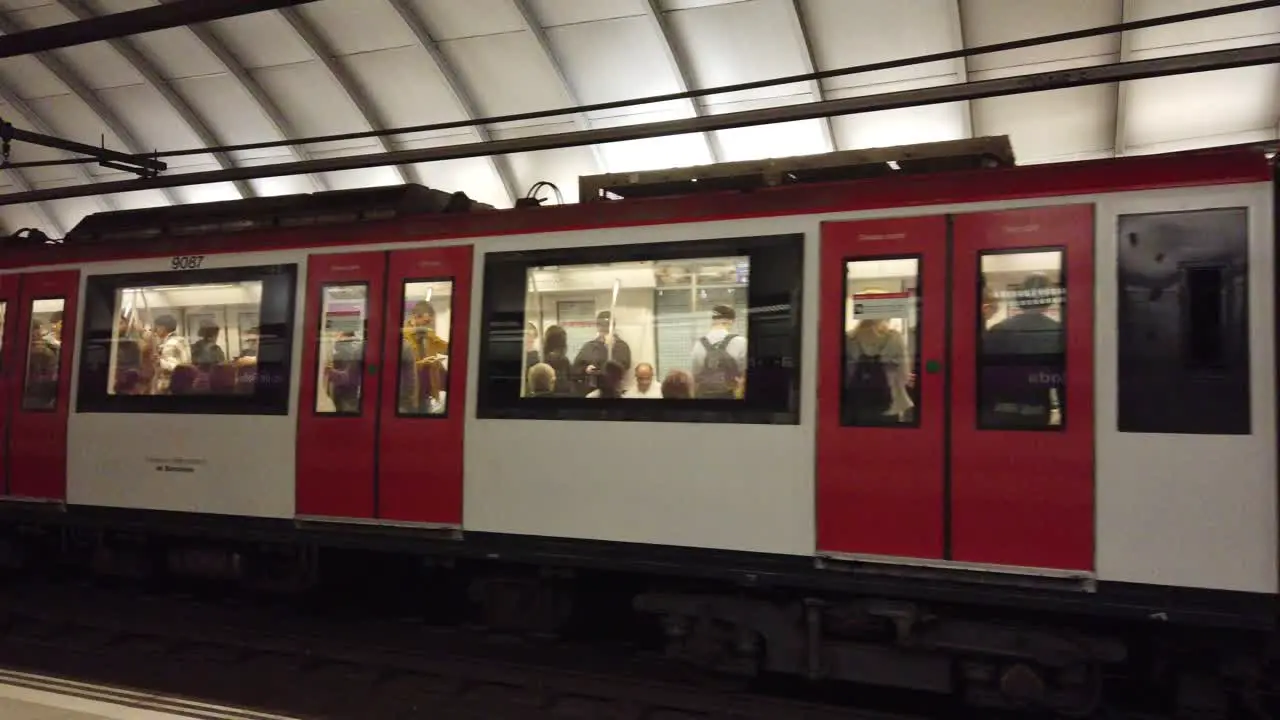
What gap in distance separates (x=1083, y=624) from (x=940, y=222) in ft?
7.91

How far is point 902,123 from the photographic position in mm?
13383

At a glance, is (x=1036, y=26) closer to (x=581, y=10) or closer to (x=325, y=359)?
(x=581, y=10)

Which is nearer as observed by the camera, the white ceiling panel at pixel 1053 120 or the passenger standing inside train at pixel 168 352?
the passenger standing inside train at pixel 168 352

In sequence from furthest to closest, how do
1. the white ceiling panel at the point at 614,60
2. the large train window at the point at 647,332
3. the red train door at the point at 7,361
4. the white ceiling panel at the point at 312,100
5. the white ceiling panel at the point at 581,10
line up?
the white ceiling panel at the point at 312,100 → the white ceiling panel at the point at 614,60 → the white ceiling panel at the point at 581,10 → the red train door at the point at 7,361 → the large train window at the point at 647,332

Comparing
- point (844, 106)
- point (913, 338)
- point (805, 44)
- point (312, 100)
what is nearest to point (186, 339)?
point (844, 106)

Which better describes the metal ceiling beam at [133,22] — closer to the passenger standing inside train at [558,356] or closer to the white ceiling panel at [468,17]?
the passenger standing inside train at [558,356]

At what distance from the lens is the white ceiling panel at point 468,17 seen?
13734 millimetres

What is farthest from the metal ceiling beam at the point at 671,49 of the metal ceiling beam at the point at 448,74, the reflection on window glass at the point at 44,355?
the reflection on window glass at the point at 44,355

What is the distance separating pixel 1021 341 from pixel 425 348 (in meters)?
3.99

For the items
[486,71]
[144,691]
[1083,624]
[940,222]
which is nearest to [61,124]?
[486,71]

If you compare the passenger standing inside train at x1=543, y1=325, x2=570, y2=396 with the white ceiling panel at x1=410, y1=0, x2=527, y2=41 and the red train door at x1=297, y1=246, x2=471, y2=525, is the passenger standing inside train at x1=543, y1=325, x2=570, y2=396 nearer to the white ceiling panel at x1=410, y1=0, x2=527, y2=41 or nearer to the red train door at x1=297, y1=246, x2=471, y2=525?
the red train door at x1=297, y1=246, x2=471, y2=525

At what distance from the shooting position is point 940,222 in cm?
514

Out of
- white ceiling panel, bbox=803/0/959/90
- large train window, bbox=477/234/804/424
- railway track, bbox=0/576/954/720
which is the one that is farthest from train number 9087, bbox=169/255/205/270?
white ceiling panel, bbox=803/0/959/90

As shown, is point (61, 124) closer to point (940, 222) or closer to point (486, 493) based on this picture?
point (486, 493)
